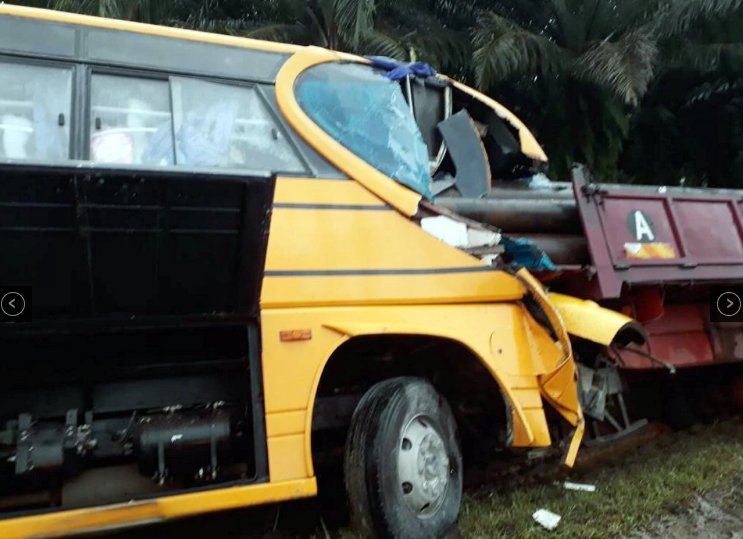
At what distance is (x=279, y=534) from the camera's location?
4105mm

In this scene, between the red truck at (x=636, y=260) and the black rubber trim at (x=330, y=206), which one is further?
the red truck at (x=636, y=260)

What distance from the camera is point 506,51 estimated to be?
1040 centimetres

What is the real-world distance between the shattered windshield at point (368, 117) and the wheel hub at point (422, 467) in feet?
4.15

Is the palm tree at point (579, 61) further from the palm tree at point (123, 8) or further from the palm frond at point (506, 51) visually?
the palm tree at point (123, 8)

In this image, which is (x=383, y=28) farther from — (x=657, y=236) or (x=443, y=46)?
(x=657, y=236)

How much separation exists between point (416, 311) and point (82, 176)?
69.2 inches

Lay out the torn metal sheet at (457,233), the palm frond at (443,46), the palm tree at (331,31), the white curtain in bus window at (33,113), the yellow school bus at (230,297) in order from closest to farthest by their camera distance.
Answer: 1. the yellow school bus at (230,297)
2. the white curtain in bus window at (33,113)
3. the torn metal sheet at (457,233)
4. the palm tree at (331,31)
5. the palm frond at (443,46)

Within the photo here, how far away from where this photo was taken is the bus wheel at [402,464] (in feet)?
11.3

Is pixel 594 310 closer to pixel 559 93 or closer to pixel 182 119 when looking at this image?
pixel 182 119

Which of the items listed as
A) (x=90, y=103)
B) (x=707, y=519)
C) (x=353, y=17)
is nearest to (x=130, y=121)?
(x=90, y=103)

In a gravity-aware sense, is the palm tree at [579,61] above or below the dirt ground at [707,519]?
above

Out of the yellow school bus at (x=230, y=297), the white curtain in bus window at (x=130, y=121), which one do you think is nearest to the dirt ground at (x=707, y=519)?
the yellow school bus at (x=230, y=297)

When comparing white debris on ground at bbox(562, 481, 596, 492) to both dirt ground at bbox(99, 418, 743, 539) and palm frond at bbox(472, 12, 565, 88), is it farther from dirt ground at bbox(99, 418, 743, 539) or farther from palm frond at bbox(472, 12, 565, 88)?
palm frond at bbox(472, 12, 565, 88)

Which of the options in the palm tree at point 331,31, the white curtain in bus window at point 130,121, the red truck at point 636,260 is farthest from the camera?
the palm tree at point 331,31
